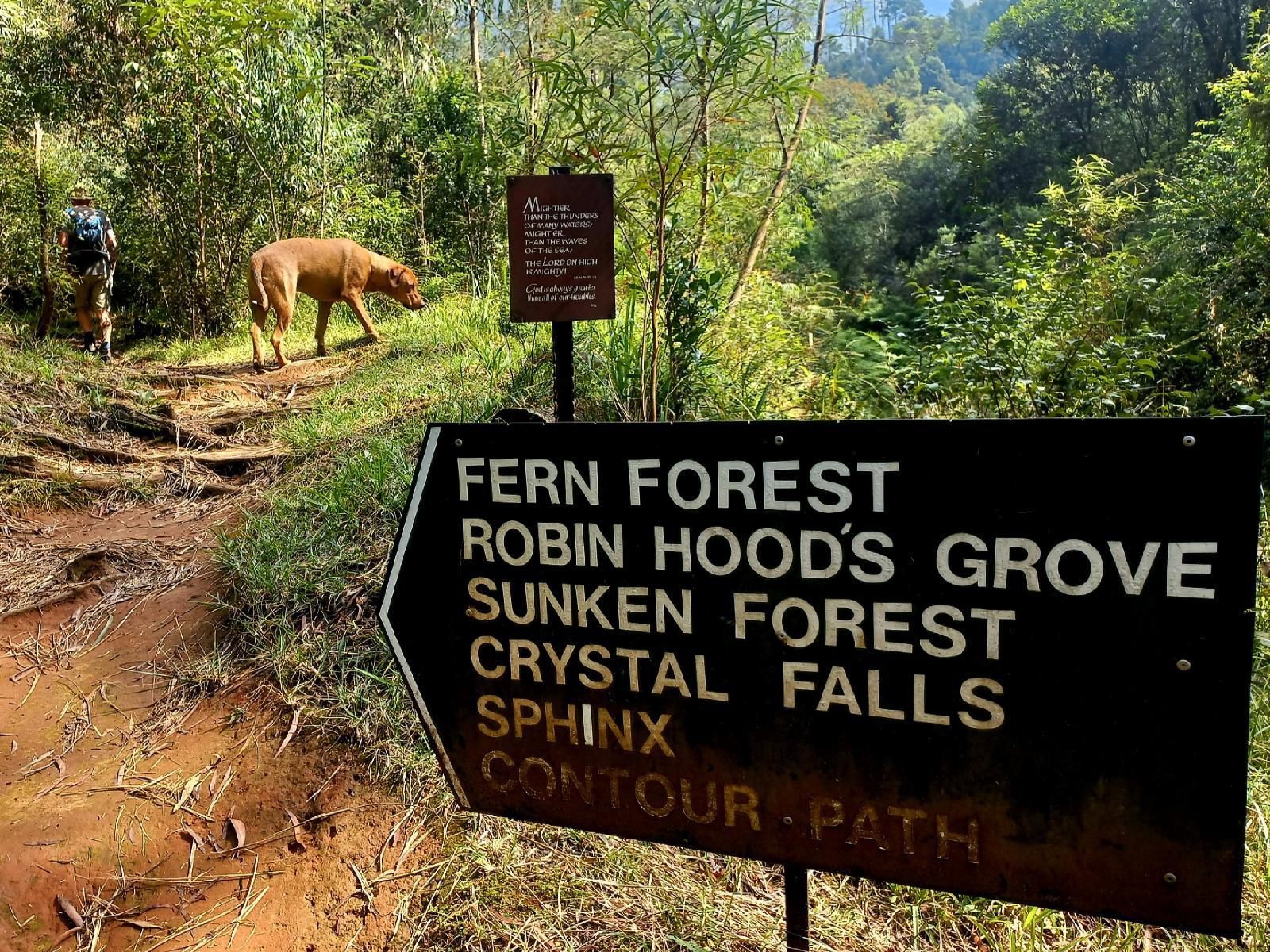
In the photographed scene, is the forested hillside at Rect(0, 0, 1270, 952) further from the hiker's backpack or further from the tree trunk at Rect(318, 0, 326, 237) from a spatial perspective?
the hiker's backpack

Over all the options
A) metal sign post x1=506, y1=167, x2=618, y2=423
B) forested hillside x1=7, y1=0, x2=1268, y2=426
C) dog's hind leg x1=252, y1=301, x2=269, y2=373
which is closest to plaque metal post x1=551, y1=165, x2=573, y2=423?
metal sign post x1=506, y1=167, x2=618, y2=423

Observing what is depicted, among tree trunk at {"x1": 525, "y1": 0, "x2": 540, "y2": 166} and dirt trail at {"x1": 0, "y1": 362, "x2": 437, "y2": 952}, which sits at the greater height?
tree trunk at {"x1": 525, "y1": 0, "x2": 540, "y2": 166}

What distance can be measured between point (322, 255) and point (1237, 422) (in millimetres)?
8948

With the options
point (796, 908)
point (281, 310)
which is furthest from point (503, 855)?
point (281, 310)

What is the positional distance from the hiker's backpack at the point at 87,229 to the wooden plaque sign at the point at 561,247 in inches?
300

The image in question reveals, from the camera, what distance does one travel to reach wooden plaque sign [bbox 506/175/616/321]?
314 centimetres

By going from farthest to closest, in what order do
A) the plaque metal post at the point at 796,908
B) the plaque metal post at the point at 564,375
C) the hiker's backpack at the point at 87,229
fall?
the hiker's backpack at the point at 87,229
the plaque metal post at the point at 564,375
the plaque metal post at the point at 796,908

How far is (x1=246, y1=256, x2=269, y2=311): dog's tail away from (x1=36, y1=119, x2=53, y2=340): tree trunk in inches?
149

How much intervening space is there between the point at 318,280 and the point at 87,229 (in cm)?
246

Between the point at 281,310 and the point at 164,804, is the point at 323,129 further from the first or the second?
the point at 164,804

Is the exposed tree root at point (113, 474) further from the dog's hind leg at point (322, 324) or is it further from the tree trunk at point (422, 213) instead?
the tree trunk at point (422, 213)

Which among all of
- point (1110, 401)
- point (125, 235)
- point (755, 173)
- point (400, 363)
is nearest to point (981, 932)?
point (1110, 401)

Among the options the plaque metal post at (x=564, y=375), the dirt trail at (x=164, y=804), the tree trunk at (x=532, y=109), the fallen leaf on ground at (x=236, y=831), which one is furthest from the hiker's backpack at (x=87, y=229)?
the fallen leaf on ground at (x=236, y=831)

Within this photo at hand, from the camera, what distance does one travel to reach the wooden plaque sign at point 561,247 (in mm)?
3143
